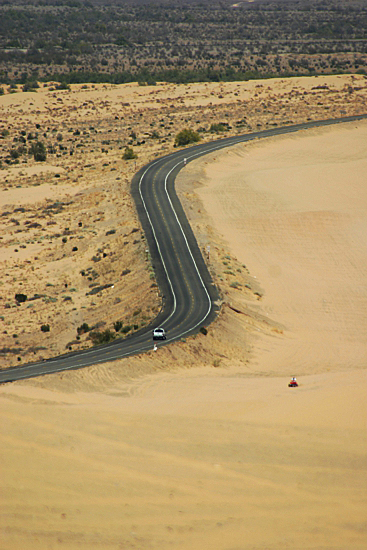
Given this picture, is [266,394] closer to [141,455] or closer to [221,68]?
[141,455]

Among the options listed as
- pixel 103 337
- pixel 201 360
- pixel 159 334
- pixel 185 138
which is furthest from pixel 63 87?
pixel 201 360

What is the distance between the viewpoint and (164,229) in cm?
6650

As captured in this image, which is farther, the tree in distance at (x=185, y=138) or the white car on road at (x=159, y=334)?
the tree in distance at (x=185, y=138)

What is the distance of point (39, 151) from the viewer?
332ft

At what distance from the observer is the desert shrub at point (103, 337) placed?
46.1 m

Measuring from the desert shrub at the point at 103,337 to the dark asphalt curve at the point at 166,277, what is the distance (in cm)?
103

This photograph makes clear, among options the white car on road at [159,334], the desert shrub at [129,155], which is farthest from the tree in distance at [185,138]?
the white car on road at [159,334]

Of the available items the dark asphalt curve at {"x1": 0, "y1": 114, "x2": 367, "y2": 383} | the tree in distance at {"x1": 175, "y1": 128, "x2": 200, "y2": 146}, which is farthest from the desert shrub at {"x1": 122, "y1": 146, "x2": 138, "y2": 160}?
the tree in distance at {"x1": 175, "y1": 128, "x2": 200, "y2": 146}

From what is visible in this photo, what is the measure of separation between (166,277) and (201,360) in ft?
46.5

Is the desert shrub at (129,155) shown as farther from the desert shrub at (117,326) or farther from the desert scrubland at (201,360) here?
the desert shrub at (117,326)

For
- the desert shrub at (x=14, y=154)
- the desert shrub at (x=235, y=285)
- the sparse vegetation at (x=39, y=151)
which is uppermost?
the desert shrub at (x=235, y=285)

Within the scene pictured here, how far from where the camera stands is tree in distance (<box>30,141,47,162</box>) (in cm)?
9969

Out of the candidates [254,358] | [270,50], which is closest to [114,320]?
[254,358]

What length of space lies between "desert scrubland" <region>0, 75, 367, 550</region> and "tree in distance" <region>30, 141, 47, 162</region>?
3.52ft
